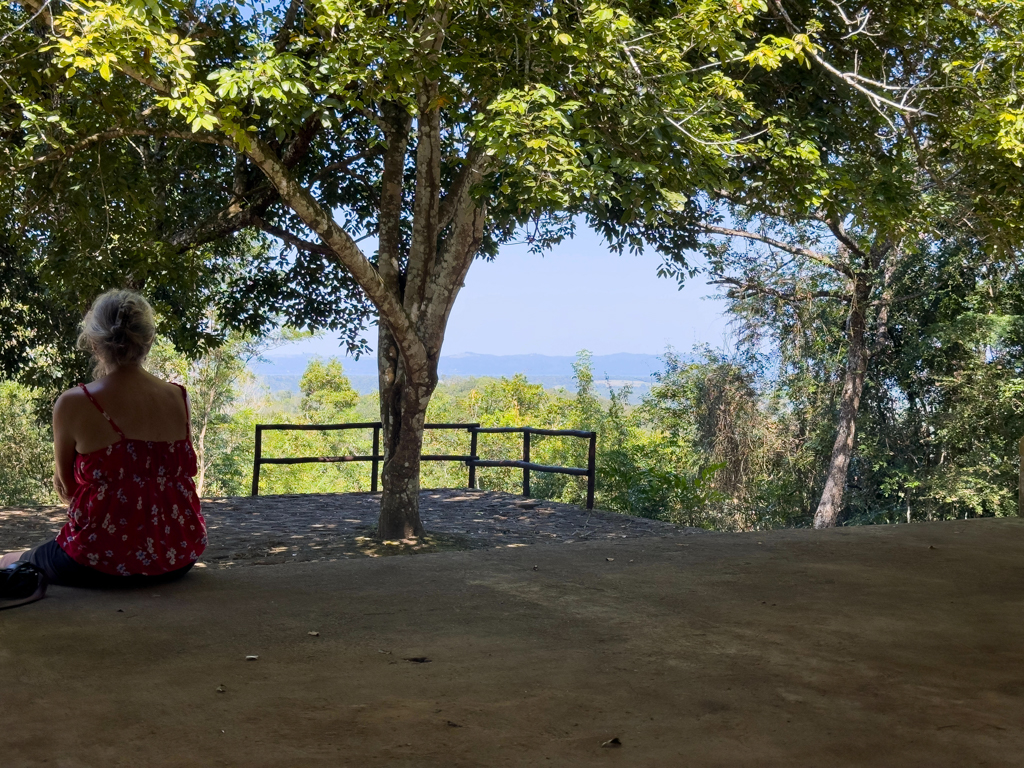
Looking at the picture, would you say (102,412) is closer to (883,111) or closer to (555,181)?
(555,181)

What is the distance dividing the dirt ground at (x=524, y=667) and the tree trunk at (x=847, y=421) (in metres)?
12.7

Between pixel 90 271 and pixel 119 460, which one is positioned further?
pixel 90 271

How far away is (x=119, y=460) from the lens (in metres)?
3.16

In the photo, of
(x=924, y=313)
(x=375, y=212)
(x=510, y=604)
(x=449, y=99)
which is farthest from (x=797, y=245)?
(x=510, y=604)

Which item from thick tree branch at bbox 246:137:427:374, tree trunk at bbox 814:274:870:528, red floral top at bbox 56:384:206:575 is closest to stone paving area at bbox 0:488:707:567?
thick tree branch at bbox 246:137:427:374

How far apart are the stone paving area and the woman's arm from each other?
14.7 feet

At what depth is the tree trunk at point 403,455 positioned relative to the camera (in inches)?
349

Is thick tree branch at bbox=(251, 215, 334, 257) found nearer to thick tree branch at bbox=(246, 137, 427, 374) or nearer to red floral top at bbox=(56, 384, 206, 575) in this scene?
thick tree branch at bbox=(246, 137, 427, 374)

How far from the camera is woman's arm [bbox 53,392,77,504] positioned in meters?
3.09

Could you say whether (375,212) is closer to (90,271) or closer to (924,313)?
(90,271)

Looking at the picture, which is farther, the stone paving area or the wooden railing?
the wooden railing

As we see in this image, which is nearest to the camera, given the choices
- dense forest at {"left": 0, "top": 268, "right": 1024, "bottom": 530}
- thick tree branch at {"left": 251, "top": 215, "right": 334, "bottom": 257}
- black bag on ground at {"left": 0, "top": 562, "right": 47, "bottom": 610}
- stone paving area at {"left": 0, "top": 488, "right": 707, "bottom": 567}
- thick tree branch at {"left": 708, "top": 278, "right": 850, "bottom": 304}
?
black bag on ground at {"left": 0, "top": 562, "right": 47, "bottom": 610}

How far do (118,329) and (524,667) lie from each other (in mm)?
1725

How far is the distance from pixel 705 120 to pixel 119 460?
3.95 meters
